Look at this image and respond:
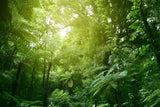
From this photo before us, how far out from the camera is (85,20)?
4.89 m

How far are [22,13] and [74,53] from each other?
341 cm

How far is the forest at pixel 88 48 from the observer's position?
135 centimetres

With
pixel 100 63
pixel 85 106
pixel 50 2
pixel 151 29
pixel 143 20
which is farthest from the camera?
pixel 50 2

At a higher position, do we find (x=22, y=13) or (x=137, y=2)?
(x=137, y=2)

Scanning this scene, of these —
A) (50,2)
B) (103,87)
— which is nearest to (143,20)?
(103,87)

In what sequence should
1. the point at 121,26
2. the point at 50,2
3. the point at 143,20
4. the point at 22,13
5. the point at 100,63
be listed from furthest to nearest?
the point at 50,2 → the point at 100,63 → the point at 121,26 → the point at 143,20 → the point at 22,13

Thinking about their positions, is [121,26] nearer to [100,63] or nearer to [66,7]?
[100,63]

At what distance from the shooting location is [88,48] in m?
4.57

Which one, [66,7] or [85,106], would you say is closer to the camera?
[85,106]

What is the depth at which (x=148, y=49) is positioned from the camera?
1816 millimetres

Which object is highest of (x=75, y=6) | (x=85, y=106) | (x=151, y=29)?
(x=75, y=6)

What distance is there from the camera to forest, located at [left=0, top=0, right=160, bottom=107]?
1347 mm

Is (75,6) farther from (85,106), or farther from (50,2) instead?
(85,106)

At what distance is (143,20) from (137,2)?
1.09 ft
